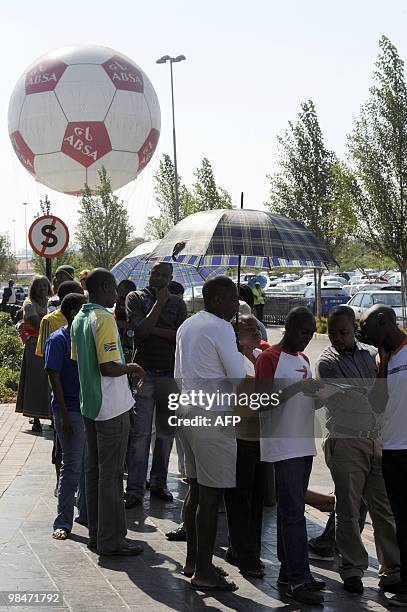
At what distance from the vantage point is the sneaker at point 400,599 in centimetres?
594

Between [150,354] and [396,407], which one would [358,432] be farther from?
[150,354]

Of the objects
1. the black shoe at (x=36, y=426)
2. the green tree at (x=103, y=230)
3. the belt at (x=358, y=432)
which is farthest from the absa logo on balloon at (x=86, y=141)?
the belt at (x=358, y=432)

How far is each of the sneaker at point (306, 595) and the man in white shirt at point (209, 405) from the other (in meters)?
0.41

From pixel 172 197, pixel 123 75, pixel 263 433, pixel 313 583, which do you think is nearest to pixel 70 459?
pixel 263 433

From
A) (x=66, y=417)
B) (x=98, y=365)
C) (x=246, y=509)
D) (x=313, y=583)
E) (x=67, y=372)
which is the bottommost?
(x=313, y=583)

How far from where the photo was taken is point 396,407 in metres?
5.94

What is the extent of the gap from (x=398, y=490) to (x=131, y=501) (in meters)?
2.86

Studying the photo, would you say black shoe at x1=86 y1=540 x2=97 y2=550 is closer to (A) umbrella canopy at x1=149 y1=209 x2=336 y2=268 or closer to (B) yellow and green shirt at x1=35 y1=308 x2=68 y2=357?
(B) yellow and green shirt at x1=35 y1=308 x2=68 y2=357

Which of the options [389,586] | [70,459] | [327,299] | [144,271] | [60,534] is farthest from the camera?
[327,299]

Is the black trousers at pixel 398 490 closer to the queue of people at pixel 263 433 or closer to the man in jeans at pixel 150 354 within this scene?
the queue of people at pixel 263 433

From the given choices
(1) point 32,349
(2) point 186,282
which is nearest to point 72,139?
(2) point 186,282

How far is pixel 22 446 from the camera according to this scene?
11.3 meters

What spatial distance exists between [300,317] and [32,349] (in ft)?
21.0

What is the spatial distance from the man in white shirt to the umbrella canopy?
2566mm
